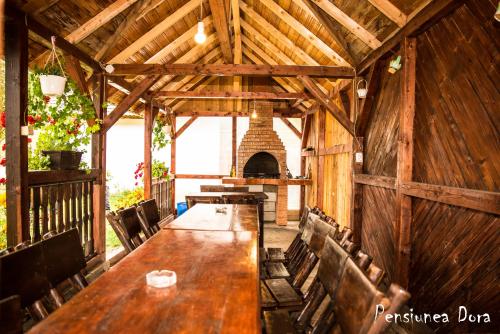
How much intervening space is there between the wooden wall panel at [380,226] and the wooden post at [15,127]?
3.66 m

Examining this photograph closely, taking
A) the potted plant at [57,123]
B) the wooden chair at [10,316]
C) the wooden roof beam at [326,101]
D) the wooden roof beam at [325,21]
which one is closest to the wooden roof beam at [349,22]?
the wooden roof beam at [325,21]

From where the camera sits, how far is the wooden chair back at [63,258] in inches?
64.4

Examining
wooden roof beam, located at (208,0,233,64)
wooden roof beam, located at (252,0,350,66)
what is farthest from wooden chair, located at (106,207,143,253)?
wooden roof beam, located at (252,0,350,66)

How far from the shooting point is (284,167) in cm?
848

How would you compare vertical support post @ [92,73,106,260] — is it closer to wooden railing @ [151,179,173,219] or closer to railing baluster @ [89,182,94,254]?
railing baluster @ [89,182,94,254]

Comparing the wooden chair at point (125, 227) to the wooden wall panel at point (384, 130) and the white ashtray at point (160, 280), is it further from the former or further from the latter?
the wooden wall panel at point (384, 130)

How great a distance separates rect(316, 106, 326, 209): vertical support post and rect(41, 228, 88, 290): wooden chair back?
230 inches

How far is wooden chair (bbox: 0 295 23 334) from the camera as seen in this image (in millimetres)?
993

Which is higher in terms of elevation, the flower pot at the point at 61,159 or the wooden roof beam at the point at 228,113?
the wooden roof beam at the point at 228,113

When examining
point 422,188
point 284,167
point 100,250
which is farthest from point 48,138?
point 284,167

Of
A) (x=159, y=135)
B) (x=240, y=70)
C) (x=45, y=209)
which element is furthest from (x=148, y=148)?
(x=45, y=209)

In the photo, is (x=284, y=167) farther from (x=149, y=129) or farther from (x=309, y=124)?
(x=149, y=129)

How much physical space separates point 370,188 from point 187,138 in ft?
20.0

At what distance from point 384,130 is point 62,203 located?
3982 millimetres
